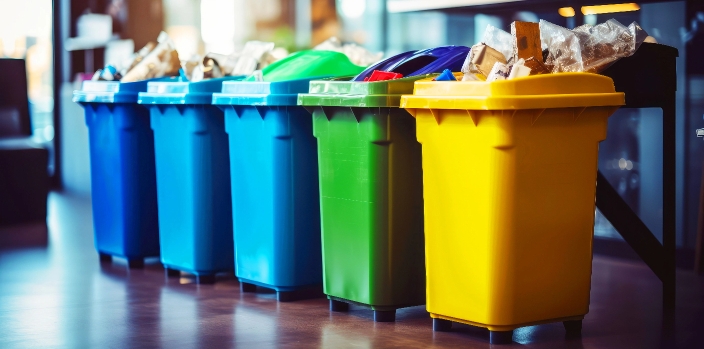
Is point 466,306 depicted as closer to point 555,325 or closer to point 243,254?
point 555,325

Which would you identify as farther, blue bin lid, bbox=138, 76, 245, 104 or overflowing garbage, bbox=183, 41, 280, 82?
overflowing garbage, bbox=183, 41, 280, 82

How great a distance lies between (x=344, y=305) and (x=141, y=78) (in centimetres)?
198

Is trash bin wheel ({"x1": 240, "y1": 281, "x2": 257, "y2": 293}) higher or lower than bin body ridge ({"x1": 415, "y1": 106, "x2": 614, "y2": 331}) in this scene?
lower

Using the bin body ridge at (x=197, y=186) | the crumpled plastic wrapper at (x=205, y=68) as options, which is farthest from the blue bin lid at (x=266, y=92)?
the crumpled plastic wrapper at (x=205, y=68)

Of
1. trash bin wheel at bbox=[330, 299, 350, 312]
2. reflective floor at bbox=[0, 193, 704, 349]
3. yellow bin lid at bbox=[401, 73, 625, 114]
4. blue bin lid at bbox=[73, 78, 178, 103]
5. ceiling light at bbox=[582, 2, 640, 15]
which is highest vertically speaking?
ceiling light at bbox=[582, 2, 640, 15]

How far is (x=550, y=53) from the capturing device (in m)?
3.39

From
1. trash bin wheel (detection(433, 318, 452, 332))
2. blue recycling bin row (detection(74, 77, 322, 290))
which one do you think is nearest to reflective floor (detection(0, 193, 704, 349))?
trash bin wheel (detection(433, 318, 452, 332))

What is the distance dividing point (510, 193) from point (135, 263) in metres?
2.62

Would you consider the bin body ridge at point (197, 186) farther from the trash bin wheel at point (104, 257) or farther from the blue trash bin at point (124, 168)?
the trash bin wheel at point (104, 257)

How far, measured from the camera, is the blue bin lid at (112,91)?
476 centimetres

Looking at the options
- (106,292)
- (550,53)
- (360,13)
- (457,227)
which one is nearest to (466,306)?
(457,227)

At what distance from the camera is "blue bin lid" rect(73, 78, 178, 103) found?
476 cm

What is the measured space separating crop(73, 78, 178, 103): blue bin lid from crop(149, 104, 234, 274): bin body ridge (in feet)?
1.01

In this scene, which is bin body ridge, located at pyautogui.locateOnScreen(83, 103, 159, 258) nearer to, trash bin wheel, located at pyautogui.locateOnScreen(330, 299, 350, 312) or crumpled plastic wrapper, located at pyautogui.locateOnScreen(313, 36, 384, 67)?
crumpled plastic wrapper, located at pyautogui.locateOnScreen(313, 36, 384, 67)
